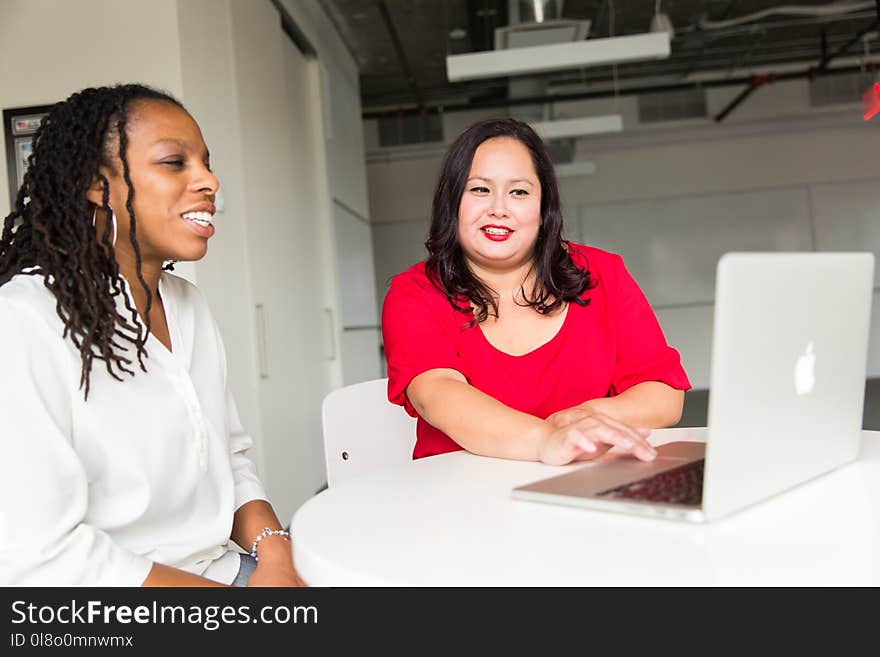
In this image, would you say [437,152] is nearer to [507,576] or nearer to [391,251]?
[391,251]

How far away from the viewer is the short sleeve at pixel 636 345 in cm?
180

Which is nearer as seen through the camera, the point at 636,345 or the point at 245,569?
the point at 245,569

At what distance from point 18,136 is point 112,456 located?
95.1 inches

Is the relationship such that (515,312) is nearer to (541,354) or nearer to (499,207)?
(541,354)

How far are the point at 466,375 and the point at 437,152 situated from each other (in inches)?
360

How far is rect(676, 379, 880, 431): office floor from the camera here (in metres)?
6.68

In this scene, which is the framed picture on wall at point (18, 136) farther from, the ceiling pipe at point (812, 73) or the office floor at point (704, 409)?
the ceiling pipe at point (812, 73)

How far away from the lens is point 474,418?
4.88ft

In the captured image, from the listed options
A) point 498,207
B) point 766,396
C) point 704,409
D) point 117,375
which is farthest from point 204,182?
point 704,409

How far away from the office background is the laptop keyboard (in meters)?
2.41

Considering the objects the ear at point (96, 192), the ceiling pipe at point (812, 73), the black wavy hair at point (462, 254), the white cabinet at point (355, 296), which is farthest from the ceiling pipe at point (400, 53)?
the ear at point (96, 192)

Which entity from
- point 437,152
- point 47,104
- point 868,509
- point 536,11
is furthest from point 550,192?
point 437,152

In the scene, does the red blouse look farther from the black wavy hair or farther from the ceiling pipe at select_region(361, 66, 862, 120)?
the ceiling pipe at select_region(361, 66, 862, 120)

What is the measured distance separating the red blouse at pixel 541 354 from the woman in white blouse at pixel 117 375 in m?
0.43
